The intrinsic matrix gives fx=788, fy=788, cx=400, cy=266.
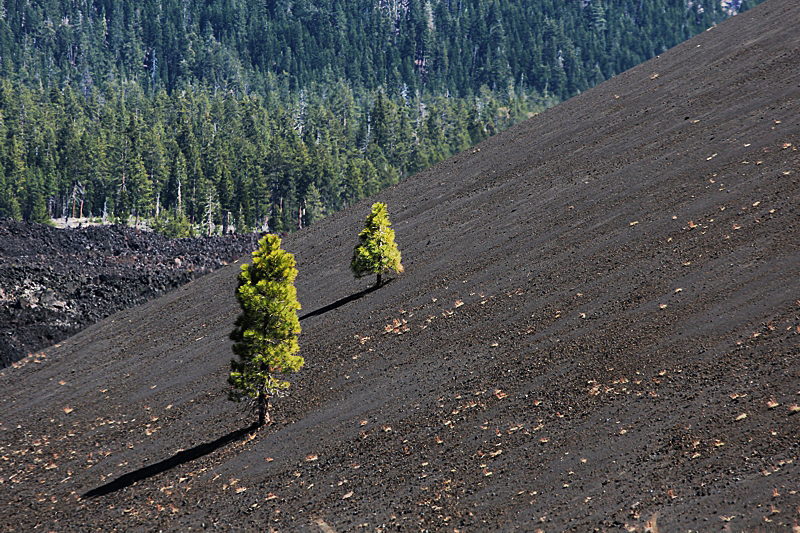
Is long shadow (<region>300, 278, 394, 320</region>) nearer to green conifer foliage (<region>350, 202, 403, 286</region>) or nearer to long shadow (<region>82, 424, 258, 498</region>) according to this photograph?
green conifer foliage (<region>350, 202, 403, 286</region>)

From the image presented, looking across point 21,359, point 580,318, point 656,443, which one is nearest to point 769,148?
point 580,318

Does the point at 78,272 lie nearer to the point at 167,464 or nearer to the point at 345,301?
the point at 345,301

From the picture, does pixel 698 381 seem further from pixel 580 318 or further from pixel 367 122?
pixel 367 122

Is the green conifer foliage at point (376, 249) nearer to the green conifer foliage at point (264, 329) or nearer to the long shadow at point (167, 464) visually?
the green conifer foliage at point (264, 329)

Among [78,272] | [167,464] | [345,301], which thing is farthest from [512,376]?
[78,272]

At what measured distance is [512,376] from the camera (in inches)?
1142

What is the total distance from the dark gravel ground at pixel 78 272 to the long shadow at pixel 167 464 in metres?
22.8

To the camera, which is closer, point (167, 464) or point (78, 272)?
point (167, 464)

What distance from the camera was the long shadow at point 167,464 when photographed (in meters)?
28.4

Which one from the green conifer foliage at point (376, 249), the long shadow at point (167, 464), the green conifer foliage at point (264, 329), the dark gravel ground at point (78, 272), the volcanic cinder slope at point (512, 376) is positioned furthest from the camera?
the dark gravel ground at point (78, 272)

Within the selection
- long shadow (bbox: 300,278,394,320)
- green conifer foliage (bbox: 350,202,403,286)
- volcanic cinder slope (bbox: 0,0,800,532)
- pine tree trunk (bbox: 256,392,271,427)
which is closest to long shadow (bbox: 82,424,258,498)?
volcanic cinder slope (bbox: 0,0,800,532)

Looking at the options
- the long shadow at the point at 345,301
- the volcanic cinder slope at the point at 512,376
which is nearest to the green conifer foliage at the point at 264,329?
the volcanic cinder slope at the point at 512,376

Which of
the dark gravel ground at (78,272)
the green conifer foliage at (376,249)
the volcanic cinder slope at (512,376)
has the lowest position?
the volcanic cinder slope at (512,376)

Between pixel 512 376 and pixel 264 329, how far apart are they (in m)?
9.80
